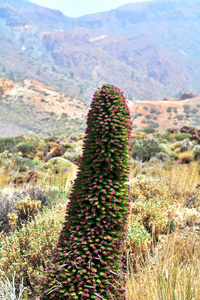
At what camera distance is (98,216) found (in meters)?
2.14

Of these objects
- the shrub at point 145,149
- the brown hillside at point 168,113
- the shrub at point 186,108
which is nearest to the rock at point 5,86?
the brown hillside at point 168,113

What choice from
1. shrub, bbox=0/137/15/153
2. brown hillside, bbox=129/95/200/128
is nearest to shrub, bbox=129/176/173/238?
shrub, bbox=0/137/15/153

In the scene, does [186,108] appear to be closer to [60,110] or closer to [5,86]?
[60,110]

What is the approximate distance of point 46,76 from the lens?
413 ft

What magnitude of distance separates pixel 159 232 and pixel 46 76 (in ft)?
419

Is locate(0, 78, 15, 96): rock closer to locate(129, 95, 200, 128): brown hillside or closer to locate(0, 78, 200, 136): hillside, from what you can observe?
locate(0, 78, 200, 136): hillside

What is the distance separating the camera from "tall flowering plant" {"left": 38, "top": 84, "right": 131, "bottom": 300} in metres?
2.05

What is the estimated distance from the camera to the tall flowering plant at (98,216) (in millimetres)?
2051

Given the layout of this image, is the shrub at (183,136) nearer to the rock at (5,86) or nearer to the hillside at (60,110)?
the hillside at (60,110)

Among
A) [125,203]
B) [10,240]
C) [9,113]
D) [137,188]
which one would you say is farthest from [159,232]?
[9,113]

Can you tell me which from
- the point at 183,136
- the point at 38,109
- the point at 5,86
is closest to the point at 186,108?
the point at 38,109

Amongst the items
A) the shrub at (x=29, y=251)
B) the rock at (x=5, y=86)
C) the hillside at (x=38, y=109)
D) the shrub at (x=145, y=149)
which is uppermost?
the rock at (x=5, y=86)

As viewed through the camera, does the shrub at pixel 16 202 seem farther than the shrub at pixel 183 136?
No

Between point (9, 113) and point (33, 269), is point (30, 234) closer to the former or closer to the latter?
point (33, 269)
